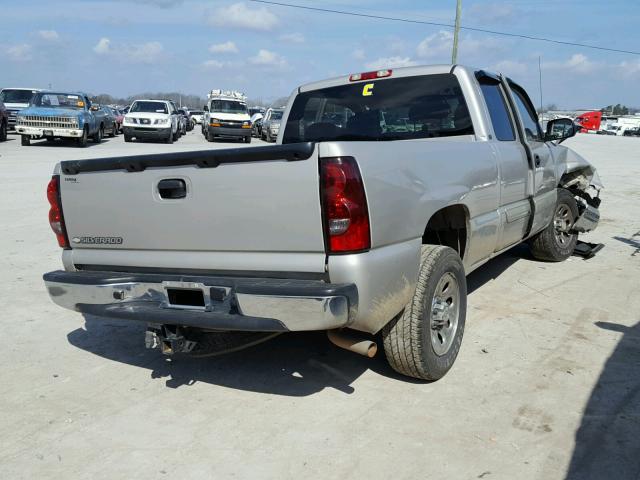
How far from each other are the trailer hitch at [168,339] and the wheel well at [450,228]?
66.9 inches

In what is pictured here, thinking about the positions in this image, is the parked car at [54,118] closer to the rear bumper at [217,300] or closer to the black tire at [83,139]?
the black tire at [83,139]

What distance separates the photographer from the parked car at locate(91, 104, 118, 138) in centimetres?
2456

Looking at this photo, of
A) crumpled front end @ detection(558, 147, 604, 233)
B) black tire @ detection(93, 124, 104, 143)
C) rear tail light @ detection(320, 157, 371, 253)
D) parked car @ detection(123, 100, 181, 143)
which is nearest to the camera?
rear tail light @ detection(320, 157, 371, 253)

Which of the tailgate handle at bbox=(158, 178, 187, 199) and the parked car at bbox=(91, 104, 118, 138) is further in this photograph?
the parked car at bbox=(91, 104, 118, 138)

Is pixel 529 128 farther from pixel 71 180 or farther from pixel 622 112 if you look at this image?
pixel 622 112

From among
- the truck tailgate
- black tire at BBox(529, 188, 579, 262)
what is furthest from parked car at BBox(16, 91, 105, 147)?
the truck tailgate

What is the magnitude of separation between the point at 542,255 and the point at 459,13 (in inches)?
903

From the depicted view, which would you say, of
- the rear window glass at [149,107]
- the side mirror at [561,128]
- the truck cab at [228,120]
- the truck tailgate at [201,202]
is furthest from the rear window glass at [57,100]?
the truck tailgate at [201,202]

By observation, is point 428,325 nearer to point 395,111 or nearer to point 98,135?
point 395,111

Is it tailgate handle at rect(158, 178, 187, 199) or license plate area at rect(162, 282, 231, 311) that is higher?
tailgate handle at rect(158, 178, 187, 199)

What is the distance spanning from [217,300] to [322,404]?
0.92m

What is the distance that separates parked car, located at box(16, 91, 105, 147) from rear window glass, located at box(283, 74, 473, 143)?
1850 centimetres

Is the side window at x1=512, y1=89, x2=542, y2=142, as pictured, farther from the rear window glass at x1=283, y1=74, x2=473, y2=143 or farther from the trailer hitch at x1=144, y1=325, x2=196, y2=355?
the trailer hitch at x1=144, y1=325, x2=196, y2=355

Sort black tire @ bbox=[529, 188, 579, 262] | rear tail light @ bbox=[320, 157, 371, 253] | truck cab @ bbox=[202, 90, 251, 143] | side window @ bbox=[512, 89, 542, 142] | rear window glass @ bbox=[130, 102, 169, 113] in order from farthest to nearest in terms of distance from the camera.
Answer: truck cab @ bbox=[202, 90, 251, 143], rear window glass @ bbox=[130, 102, 169, 113], black tire @ bbox=[529, 188, 579, 262], side window @ bbox=[512, 89, 542, 142], rear tail light @ bbox=[320, 157, 371, 253]
